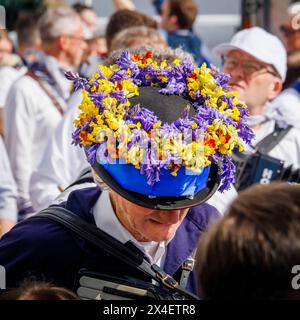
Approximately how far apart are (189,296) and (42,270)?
0.45m

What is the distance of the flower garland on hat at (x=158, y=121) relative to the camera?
233 centimetres

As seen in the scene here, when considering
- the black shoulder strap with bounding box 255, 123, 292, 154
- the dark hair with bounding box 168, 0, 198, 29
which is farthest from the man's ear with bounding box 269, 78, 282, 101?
the dark hair with bounding box 168, 0, 198, 29

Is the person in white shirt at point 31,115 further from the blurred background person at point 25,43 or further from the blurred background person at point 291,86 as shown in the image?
the blurred background person at point 291,86

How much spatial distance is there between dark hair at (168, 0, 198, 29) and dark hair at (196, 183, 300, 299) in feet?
15.4

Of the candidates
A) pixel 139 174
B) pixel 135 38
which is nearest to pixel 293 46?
pixel 135 38

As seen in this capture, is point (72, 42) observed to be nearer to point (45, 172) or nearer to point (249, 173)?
point (45, 172)

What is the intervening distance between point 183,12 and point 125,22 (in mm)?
1410

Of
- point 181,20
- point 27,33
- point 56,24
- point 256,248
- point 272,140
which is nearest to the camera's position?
point 256,248

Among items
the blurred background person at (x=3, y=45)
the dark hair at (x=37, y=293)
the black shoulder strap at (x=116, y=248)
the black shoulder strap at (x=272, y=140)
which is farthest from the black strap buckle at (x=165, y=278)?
the blurred background person at (x=3, y=45)

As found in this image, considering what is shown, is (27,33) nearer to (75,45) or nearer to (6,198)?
(75,45)

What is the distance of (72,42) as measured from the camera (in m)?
5.50

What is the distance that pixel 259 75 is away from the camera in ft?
13.5

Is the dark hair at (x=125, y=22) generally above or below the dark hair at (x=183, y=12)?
above

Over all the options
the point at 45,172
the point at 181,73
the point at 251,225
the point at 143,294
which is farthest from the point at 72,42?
the point at 251,225
